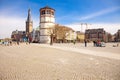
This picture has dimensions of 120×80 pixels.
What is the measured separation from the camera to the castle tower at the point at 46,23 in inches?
2372

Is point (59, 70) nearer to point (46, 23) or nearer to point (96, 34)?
point (46, 23)

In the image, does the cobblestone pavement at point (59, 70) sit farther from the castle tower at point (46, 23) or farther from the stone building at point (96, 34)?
the stone building at point (96, 34)

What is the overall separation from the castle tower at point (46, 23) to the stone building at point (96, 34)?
71.9 meters

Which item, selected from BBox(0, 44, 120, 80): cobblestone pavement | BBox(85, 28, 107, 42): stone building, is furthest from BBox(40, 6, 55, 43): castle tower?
BBox(85, 28, 107, 42): stone building

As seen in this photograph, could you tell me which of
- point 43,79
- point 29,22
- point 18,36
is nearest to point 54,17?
point 43,79

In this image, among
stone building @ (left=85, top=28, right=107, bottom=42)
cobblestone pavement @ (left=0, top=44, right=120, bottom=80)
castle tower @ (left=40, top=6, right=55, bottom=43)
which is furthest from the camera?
stone building @ (left=85, top=28, right=107, bottom=42)

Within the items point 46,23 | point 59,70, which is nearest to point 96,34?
point 46,23

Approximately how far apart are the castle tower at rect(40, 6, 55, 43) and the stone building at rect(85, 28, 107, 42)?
236 ft

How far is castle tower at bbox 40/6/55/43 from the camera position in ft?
198

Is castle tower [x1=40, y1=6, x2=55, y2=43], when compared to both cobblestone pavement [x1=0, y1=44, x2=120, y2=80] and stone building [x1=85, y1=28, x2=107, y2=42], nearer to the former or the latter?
cobblestone pavement [x1=0, y1=44, x2=120, y2=80]

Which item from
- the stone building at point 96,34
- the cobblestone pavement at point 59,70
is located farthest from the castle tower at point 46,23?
the stone building at point 96,34

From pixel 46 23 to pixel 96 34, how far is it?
76.6 m

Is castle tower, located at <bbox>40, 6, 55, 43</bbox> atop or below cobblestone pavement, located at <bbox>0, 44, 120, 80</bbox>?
atop

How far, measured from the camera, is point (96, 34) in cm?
12481
